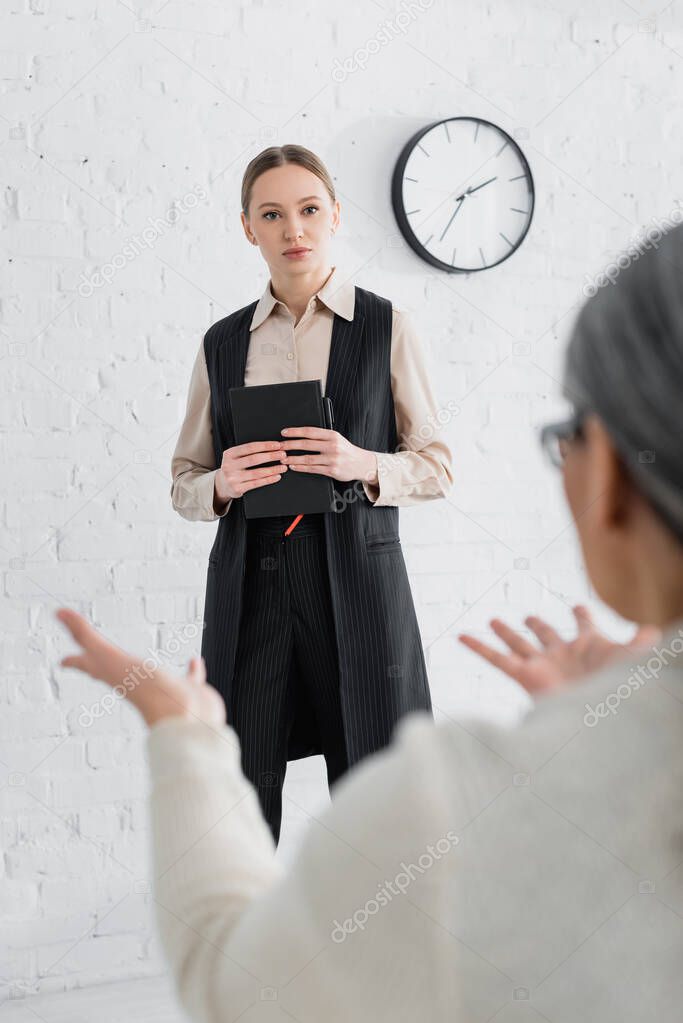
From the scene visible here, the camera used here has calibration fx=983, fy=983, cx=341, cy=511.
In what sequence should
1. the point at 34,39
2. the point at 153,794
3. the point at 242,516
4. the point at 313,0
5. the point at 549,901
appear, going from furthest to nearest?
the point at 313,0, the point at 34,39, the point at 242,516, the point at 153,794, the point at 549,901

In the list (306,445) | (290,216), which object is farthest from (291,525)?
(290,216)

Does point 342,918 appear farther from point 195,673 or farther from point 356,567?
point 356,567

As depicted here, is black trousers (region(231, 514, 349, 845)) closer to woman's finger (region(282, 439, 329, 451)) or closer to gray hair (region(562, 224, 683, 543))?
→ woman's finger (region(282, 439, 329, 451))

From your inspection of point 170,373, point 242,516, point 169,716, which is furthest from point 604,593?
point 170,373

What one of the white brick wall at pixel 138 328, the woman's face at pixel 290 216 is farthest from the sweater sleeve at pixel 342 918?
the white brick wall at pixel 138 328

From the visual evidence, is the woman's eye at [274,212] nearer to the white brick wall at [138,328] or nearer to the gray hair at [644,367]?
the white brick wall at [138,328]

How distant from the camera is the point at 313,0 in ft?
7.86

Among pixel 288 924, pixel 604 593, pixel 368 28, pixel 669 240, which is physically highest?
pixel 368 28

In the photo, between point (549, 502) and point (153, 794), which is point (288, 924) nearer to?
point (153, 794)

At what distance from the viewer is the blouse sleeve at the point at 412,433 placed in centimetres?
185

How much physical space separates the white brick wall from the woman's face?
0.50 meters

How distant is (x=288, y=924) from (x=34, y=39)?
7.20 ft

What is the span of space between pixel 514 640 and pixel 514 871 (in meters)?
0.26

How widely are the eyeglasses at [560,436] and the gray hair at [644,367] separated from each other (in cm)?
3
